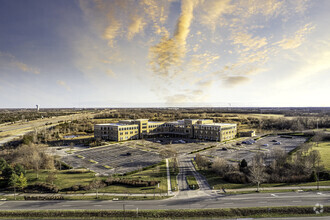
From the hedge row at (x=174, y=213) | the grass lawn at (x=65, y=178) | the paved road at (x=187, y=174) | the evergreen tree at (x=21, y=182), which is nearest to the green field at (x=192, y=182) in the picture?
the paved road at (x=187, y=174)

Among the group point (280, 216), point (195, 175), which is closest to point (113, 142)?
point (195, 175)

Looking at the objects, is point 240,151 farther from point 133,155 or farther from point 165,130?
point 165,130

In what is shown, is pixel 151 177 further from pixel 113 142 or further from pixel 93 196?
pixel 113 142

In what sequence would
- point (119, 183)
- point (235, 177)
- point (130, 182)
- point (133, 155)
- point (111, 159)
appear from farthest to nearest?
point (133, 155)
point (111, 159)
point (235, 177)
point (119, 183)
point (130, 182)

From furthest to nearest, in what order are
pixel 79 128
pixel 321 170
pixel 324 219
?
pixel 79 128, pixel 321 170, pixel 324 219

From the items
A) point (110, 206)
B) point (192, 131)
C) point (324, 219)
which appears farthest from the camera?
point (192, 131)

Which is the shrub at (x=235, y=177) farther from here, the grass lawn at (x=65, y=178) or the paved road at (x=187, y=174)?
the grass lawn at (x=65, y=178)

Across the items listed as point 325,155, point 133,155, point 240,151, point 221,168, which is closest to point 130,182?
point 221,168

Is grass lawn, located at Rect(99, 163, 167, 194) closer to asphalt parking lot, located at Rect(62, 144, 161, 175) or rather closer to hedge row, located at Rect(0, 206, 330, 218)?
asphalt parking lot, located at Rect(62, 144, 161, 175)
